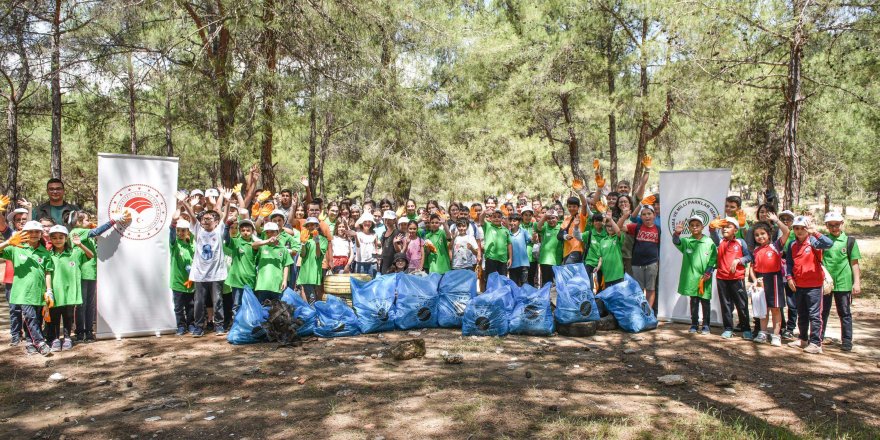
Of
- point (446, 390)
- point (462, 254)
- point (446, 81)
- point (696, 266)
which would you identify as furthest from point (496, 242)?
point (446, 81)

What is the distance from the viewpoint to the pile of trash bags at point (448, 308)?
6.77 meters

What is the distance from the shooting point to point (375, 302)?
23.6ft

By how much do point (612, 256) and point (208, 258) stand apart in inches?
195

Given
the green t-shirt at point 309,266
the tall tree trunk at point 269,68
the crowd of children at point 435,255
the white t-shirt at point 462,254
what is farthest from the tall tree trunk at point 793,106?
the tall tree trunk at point 269,68

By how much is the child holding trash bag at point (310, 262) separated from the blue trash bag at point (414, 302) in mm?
1316

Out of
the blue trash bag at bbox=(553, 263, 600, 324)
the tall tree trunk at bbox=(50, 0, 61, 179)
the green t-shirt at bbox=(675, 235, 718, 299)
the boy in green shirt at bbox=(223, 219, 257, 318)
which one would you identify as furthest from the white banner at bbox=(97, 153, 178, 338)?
the green t-shirt at bbox=(675, 235, 718, 299)

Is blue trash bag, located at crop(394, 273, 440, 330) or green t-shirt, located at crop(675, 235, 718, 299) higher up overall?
green t-shirt, located at crop(675, 235, 718, 299)

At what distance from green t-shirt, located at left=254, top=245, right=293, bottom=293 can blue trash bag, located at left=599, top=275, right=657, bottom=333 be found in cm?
391

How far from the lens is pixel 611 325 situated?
7348 millimetres

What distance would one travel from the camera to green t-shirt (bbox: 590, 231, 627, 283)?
7.76 metres

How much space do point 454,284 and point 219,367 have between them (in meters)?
2.82

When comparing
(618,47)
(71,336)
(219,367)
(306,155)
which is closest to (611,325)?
(219,367)

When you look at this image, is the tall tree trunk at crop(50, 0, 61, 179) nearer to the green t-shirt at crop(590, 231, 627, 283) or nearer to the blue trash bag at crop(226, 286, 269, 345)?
the blue trash bag at crop(226, 286, 269, 345)

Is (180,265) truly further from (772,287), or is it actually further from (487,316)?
(772,287)
